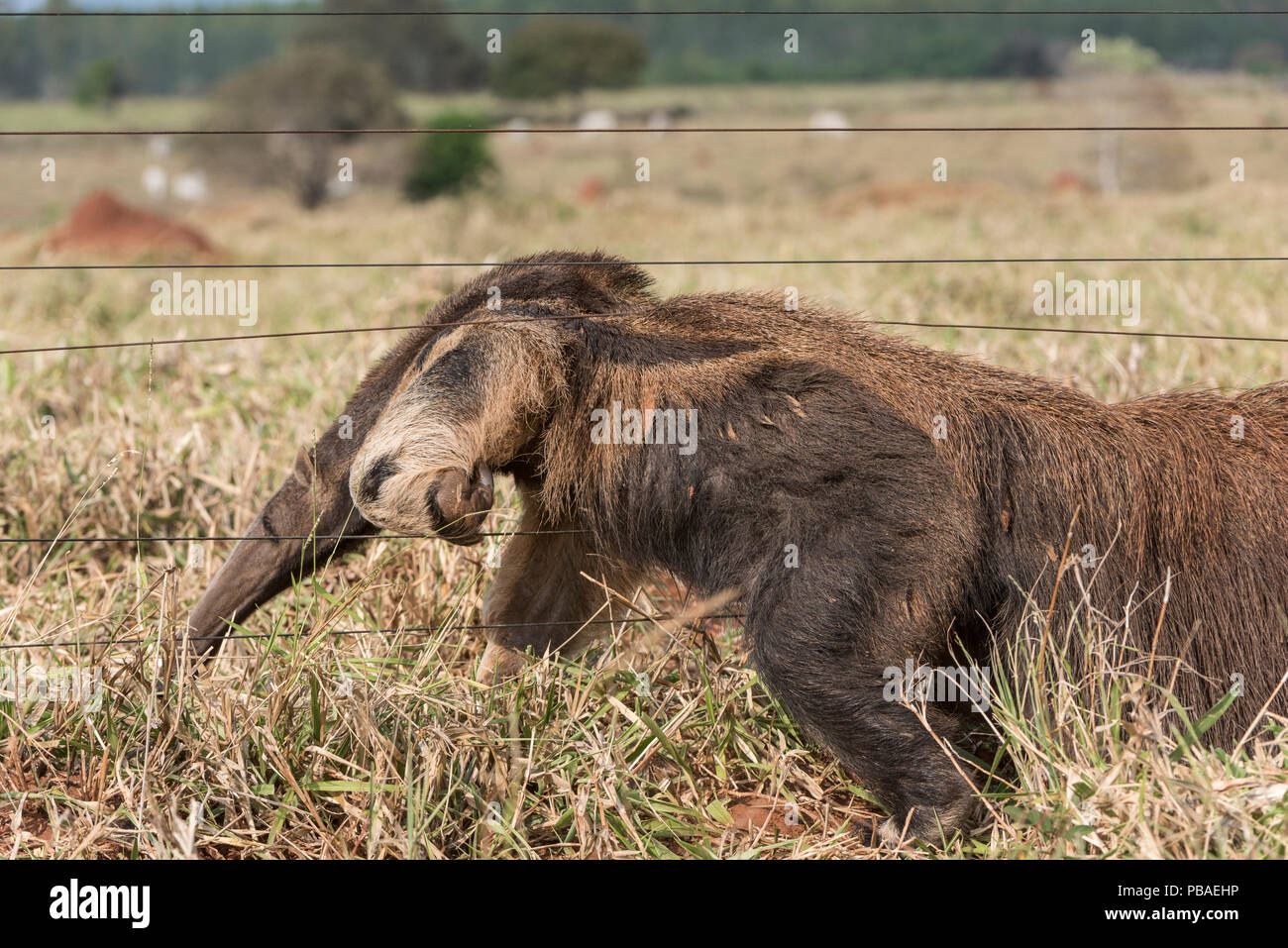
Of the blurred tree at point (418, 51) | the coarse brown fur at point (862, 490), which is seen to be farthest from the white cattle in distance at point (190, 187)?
the coarse brown fur at point (862, 490)

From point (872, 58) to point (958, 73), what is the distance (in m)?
7.57

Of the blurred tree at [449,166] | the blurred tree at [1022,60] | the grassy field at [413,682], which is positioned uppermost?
the blurred tree at [1022,60]

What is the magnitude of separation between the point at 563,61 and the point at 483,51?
4884 millimetres

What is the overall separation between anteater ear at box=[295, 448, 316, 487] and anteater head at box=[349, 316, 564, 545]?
34cm

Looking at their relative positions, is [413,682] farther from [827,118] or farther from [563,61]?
[563,61]

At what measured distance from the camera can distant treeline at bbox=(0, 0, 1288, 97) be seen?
56812 mm

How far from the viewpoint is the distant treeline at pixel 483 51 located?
5681 centimetres

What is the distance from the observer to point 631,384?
3.91 m

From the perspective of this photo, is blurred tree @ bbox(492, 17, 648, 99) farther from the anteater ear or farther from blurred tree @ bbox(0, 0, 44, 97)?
the anteater ear

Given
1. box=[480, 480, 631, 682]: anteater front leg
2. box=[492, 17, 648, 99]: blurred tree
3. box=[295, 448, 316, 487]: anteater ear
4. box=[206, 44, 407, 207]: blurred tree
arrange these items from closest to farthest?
1. box=[295, 448, 316, 487]: anteater ear
2. box=[480, 480, 631, 682]: anteater front leg
3. box=[206, 44, 407, 207]: blurred tree
4. box=[492, 17, 648, 99]: blurred tree

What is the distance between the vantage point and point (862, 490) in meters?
3.62

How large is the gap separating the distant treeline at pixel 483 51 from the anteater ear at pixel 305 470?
53135mm

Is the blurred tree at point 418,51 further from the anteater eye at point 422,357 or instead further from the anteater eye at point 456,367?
the anteater eye at point 456,367

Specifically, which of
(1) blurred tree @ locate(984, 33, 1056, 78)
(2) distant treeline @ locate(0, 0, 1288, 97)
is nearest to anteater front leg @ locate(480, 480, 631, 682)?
(2) distant treeline @ locate(0, 0, 1288, 97)
